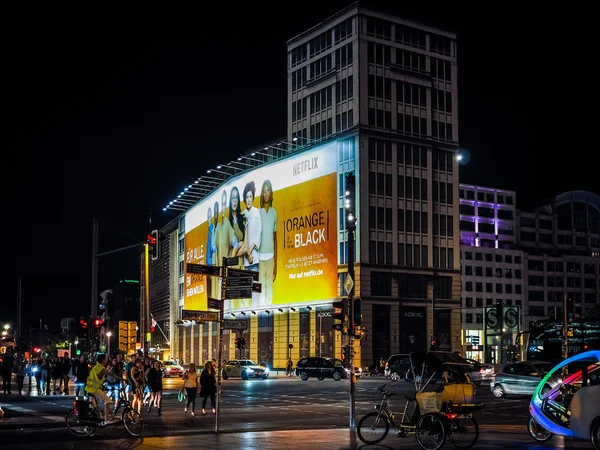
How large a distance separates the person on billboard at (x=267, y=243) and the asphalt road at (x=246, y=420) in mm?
49980

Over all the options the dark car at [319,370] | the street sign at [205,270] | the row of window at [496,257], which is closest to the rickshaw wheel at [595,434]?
the street sign at [205,270]

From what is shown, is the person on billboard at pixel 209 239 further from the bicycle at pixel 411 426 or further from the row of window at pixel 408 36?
the bicycle at pixel 411 426

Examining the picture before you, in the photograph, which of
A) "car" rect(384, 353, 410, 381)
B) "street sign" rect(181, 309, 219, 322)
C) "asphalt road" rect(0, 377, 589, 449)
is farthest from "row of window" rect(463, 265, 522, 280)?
"street sign" rect(181, 309, 219, 322)

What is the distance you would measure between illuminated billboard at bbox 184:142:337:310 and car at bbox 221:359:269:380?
11456 millimetres

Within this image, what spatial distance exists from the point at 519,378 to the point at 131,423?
22.7 m

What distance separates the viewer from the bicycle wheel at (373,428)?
19.0 meters

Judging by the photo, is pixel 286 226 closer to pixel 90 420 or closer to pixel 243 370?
pixel 243 370

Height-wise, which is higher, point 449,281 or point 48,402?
point 449,281

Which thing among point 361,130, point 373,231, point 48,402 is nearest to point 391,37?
point 361,130

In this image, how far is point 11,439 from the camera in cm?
2059

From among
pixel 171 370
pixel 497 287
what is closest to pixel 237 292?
pixel 171 370

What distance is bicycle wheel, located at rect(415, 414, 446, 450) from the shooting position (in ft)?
57.6

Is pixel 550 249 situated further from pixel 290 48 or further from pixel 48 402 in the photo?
pixel 48 402

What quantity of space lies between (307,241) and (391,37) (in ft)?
71.5
